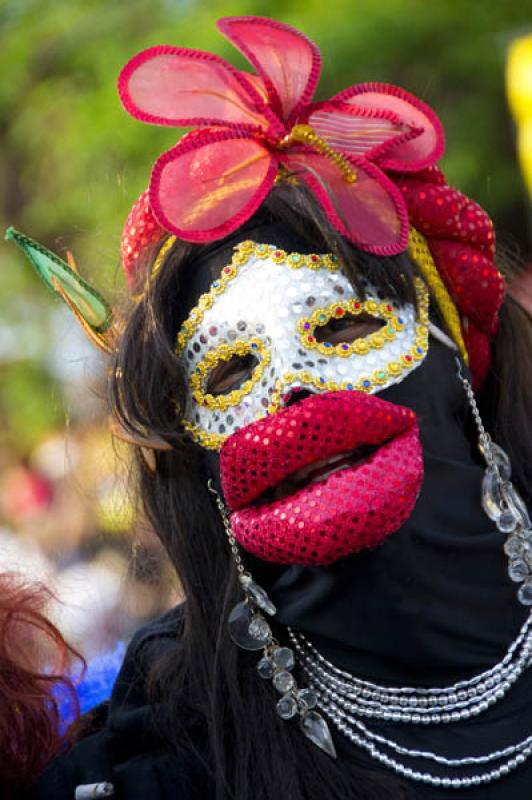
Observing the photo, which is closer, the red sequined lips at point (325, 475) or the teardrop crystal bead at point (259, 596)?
the red sequined lips at point (325, 475)

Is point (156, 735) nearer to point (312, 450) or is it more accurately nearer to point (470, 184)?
point (312, 450)

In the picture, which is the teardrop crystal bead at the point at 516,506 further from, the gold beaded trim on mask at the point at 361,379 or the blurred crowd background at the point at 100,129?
the blurred crowd background at the point at 100,129

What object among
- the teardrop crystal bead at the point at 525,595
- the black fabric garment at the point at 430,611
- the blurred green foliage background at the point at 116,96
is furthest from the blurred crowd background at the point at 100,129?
the teardrop crystal bead at the point at 525,595

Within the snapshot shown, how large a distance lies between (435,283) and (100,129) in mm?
3403

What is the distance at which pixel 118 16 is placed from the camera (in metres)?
5.41

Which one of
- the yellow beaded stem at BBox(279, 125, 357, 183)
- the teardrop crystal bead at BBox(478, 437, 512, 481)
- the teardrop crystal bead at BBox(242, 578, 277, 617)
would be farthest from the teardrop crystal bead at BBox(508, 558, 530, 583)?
the yellow beaded stem at BBox(279, 125, 357, 183)

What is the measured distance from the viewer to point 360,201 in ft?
6.46

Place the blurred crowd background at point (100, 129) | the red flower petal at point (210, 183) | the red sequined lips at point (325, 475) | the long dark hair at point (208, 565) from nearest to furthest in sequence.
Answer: the red sequined lips at point (325, 475) → the long dark hair at point (208, 565) → the red flower petal at point (210, 183) → the blurred crowd background at point (100, 129)

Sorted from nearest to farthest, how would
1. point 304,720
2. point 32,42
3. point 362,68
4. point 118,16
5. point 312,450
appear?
point 312,450, point 304,720, point 362,68, point 118,16, point 32,42

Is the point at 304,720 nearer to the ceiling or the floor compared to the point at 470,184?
nearer to the ceiling

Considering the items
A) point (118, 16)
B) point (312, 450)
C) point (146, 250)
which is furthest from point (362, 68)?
point (312, 450)

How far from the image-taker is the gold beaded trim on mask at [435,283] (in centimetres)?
204

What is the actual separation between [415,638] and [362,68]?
336cm

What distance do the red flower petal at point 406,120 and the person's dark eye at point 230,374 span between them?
40 centimetres
